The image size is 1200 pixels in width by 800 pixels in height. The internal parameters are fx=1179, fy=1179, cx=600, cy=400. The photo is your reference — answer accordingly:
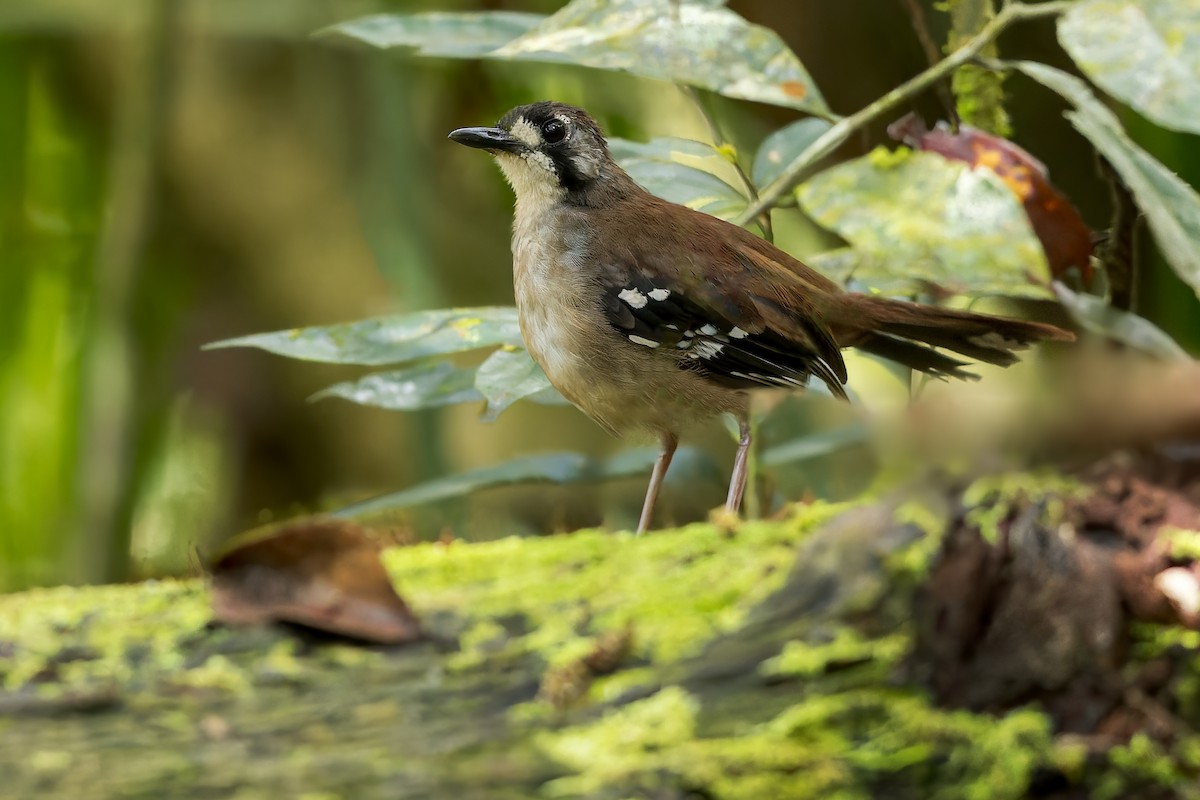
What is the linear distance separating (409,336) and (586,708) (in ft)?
0.95

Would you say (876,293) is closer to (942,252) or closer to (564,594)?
(942,252)

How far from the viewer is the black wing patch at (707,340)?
739 mm

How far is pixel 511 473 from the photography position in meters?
1.15

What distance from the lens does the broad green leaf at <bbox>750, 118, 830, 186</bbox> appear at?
0.98 m

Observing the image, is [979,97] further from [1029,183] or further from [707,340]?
[707,340]

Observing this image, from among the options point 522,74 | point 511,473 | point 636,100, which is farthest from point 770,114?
point 511,473

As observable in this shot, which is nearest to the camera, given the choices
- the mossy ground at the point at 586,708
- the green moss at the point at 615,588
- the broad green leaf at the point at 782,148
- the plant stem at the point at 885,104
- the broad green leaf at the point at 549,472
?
the mossy ground at the point at 586,708

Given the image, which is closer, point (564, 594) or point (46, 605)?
point (564, 594)

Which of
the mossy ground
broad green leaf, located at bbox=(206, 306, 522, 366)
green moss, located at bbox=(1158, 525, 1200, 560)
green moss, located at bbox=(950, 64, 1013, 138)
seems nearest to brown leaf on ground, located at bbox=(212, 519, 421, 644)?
the mossy ground

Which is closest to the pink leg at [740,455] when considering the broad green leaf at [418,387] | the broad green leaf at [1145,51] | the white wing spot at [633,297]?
the white wing spot at [633,297]

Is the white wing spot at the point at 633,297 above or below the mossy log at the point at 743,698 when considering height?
above

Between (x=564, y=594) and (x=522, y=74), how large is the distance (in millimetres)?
1234

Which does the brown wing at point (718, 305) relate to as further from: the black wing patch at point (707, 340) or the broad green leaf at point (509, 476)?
the broad green leaf at point (509, 476)

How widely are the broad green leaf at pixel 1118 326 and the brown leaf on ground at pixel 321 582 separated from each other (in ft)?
1.72
